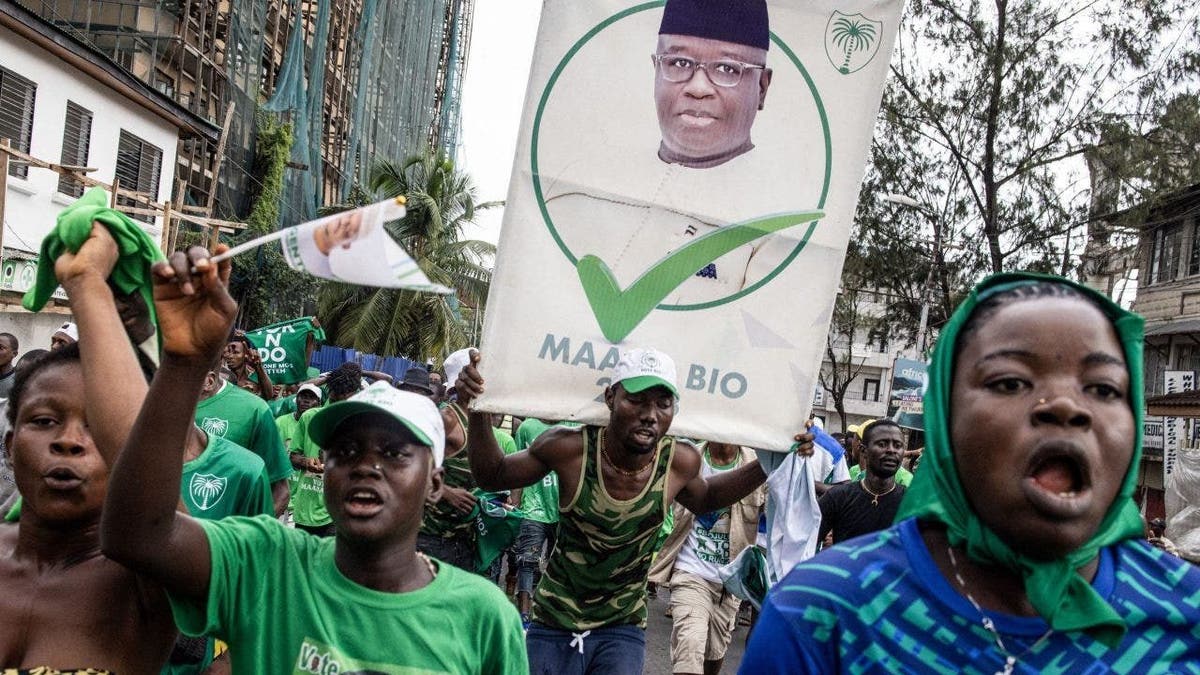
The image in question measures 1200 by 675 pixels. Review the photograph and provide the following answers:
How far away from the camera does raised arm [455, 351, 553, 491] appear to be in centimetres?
453

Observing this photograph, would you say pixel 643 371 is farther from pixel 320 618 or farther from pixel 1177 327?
pixel 1177 327

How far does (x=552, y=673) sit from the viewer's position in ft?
15.1

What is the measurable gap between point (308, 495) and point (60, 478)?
6.06 meters

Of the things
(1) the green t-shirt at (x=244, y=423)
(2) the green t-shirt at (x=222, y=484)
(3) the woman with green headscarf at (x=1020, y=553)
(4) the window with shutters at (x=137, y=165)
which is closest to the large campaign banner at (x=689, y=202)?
(2) the green t-shirt at (x=222, y=484)

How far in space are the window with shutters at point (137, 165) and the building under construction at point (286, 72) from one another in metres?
1.28

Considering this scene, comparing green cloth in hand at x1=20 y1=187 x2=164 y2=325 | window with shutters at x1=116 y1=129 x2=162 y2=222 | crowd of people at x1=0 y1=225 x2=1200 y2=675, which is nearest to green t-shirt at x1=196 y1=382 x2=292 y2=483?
crowd of people at x1=0 y1=225 x2=1200 y2=675

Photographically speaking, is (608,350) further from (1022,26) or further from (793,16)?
(1022,26)

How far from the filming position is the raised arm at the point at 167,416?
6.39 ft

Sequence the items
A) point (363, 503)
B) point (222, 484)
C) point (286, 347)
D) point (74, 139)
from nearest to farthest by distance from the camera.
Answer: point (363, 503), point (222, 484), point (286, 347), point (74, 139)

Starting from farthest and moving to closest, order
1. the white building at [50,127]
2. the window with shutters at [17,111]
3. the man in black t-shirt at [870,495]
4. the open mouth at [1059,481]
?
1. the window with shutters at [17,111]
2. the white building at [50,127]
3. the man in black t-shirt at [870,495]
4. the open mouth at [1059,481]

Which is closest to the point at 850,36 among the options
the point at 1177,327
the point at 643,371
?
the point at 643,371

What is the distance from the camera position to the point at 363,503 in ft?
8.52

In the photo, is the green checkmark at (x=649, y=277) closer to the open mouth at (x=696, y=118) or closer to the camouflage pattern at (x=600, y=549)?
the open mouth at (x=696, y=118)

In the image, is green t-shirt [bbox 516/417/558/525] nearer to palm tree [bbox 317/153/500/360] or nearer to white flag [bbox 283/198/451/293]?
white flag [bbox 283/198/451/293]
